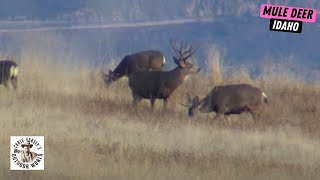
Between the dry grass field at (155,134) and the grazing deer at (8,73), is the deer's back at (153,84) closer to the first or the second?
the dry grass field at (155,134)

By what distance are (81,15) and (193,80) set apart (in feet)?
34.1

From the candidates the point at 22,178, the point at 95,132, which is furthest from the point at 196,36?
the point at 22,178

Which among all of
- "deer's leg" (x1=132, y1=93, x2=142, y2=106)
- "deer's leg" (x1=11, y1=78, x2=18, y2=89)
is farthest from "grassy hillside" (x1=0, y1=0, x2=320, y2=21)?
"deer's leg" (x1=132, y1=93, x2=142, y2=106)

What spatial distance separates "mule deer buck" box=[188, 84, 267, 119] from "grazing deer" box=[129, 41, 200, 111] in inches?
38.1

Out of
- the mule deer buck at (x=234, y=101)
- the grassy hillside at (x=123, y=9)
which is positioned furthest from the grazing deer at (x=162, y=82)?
the grassy hillside at (x=123, y=9)

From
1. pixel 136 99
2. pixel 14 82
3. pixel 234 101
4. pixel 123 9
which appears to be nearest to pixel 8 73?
pixel 14 82

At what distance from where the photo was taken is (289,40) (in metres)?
27.7

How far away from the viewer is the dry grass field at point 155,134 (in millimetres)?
10445

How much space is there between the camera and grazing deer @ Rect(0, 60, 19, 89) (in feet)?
50.9

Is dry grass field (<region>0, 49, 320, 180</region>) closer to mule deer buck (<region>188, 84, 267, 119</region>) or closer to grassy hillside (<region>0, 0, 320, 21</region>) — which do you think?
mule deer buck (<region>188, 84, 267, 119</region>)

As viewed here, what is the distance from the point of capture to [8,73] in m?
15.6

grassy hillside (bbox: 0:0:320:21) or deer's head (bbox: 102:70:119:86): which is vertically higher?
grassy hillside (bbox: 0:0:320:21)

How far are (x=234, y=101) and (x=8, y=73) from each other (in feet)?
14.4

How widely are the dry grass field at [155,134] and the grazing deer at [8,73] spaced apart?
205 mm
